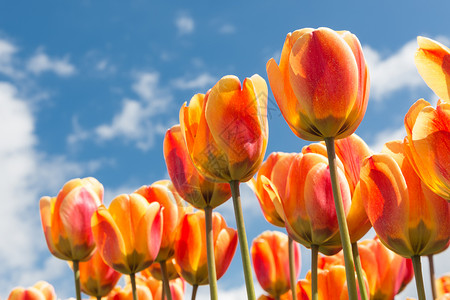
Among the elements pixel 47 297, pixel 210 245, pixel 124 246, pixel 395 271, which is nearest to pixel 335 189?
pixel 210 245

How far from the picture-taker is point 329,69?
92 centimetres

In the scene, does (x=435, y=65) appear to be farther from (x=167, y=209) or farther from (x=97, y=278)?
(x=97, y=278)

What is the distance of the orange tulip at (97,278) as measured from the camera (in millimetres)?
1770

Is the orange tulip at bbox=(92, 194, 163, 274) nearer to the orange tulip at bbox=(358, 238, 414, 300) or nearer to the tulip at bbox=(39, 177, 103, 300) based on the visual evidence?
the tulip at bbox=(39, 177, 103, 300)

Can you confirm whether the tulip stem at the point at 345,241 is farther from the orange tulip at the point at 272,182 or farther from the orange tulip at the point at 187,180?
the orange tulip at the point at 187,180

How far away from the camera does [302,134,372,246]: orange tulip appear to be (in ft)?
3.44

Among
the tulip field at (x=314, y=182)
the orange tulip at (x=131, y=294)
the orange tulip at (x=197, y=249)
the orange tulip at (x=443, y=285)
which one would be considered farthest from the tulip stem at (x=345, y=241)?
the orange tulip at (x=131, y=294)

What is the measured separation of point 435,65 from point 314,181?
0.31 m

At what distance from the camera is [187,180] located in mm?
1302

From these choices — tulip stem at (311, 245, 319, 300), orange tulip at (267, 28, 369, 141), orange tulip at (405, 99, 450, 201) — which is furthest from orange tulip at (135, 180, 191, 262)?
orange tulip at (405, 99, 450, 201)

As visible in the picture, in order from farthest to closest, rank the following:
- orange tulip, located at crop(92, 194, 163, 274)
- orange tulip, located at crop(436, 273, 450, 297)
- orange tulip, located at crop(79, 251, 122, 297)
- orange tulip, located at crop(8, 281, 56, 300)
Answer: orange tulip, located at crop(8, 281, 56, 300)
orange tulip, located at crop(79, 251, 122, 297)
orange tulip, located at crop(436, 273, 450, 297)
orange tulip, located at crop(92, 194, 163, 274)

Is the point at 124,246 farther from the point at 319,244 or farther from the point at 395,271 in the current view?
the point at 395,271

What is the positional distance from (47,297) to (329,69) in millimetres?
1549

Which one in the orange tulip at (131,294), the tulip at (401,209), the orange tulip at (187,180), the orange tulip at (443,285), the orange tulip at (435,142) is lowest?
the orange tulip at (443,285)
